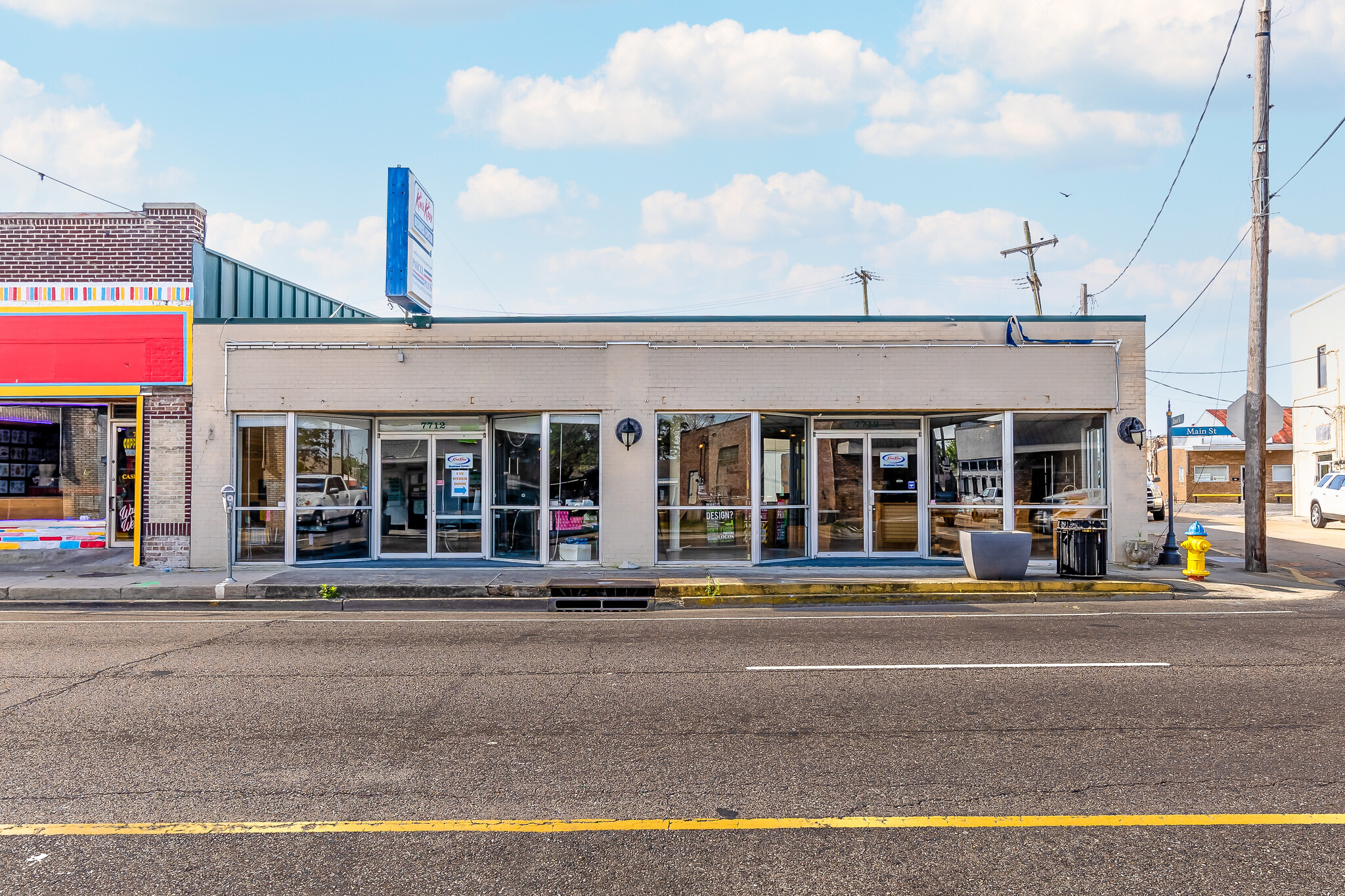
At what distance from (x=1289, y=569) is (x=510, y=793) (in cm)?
1603

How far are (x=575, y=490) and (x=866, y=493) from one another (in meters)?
5.22

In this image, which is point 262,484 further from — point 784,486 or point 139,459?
point 784,486

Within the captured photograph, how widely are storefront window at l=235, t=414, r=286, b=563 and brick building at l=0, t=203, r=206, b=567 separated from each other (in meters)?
0.91

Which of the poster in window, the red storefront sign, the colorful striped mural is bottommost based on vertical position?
the poster in window

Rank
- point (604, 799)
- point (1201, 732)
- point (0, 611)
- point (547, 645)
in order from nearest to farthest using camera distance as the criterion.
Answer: point (604, 799), point (1201, 732), point (547, 645), point (0, 611)

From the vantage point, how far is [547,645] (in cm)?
895

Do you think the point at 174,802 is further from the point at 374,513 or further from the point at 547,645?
the point at 374,513

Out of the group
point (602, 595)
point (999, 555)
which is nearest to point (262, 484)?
point (602, 595)

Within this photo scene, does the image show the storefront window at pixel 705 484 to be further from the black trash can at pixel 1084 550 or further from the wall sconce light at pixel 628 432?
the black trash can at pixel 1084 550

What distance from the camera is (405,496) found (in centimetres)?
1667

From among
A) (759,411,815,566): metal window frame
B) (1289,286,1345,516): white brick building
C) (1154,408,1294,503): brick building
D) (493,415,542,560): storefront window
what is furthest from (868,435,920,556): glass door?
(1154,408,1294,503): brick building

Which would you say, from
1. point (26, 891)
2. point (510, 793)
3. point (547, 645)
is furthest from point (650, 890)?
point (547, 645)

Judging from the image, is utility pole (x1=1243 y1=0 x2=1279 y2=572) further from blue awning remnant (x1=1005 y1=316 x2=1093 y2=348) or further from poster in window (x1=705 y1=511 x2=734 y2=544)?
poster in window (x1=705 y1=511 x2=734 y2=544)

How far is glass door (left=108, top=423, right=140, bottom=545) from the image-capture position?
54.0ft
